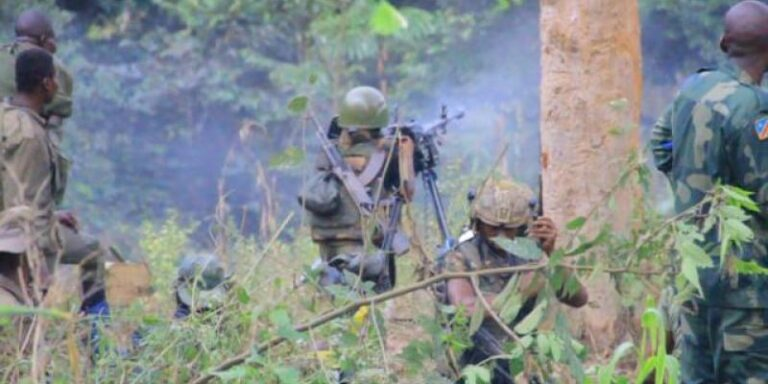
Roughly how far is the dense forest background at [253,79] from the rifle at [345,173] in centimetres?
911

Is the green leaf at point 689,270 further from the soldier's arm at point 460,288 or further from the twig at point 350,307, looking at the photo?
the soldier's arm at point 460,288

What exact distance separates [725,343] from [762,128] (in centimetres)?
74

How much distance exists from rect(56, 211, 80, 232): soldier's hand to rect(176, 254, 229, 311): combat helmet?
500mm

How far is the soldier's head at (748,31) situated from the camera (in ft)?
20.3

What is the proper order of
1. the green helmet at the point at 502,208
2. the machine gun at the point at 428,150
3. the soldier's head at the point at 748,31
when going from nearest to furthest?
the soldier's head at the point at 748,31
the green helmet at the point at 502,208
the machine gun at the point at 428,150

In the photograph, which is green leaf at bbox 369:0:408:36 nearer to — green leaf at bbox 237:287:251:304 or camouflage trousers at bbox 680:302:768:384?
green leaf at bbox 237:287:251:304

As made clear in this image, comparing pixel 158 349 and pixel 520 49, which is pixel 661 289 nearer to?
pixel 158 349

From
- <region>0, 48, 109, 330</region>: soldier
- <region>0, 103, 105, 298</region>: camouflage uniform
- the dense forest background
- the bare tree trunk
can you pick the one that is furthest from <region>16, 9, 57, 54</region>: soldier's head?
the dense forest background

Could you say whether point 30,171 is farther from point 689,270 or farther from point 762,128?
point 689,270

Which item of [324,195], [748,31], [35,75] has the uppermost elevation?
[748,31]

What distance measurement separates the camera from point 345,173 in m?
9.00

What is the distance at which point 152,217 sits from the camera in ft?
66.0

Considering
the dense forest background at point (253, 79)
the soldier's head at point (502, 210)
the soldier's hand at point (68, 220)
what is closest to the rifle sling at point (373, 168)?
the soldier's hand at point (68, 220)

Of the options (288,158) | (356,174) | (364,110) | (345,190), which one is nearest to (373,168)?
(356,174)
